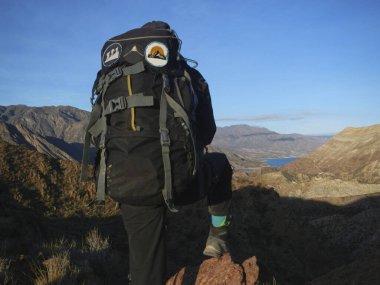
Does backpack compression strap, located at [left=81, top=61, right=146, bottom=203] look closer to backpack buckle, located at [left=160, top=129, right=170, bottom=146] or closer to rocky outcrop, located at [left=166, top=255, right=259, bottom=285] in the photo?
backpack buckle, located at [left=160, top=129, right=170, bottom=146]

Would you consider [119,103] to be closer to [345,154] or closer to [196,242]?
[196,242]

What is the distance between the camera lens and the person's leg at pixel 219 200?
3343 mm

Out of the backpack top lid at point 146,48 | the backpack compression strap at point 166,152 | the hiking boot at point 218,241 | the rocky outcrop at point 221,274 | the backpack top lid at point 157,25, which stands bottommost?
the rocky outcrop at point 221,274

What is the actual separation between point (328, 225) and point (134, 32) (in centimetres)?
1238

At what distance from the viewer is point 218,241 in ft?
12.0

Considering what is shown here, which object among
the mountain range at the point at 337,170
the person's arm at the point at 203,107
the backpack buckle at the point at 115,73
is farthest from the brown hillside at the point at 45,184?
the mountain range at the point at 337,170

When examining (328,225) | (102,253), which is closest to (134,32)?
(102,253)

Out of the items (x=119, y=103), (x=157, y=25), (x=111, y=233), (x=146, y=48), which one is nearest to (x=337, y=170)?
(x=111, y=233)

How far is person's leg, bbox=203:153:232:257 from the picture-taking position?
11.0 ft

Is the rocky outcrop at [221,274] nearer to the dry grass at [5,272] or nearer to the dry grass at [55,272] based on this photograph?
the dry grass at [55,272]

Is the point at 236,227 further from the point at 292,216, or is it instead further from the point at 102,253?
the point at 102,253

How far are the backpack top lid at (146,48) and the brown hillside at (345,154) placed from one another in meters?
76.3

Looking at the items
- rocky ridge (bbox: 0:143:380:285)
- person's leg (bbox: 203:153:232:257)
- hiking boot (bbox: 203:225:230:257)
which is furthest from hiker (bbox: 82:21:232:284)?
rocky ridge (bbox: 0:143:380:285)

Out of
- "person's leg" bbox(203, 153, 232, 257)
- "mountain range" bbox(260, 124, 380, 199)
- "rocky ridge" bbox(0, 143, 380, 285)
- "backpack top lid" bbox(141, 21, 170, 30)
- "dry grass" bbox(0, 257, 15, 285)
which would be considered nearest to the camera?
"backpack top lid" bbox(141, 21, 170, 30)
